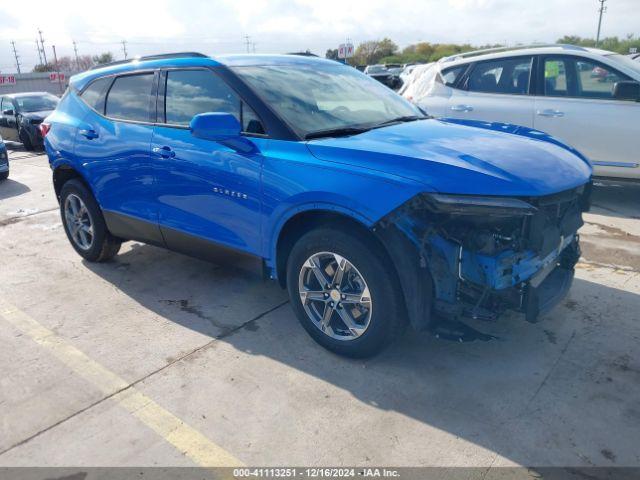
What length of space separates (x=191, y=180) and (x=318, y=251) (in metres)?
1.18

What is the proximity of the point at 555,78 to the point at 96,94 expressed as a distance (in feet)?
17.3

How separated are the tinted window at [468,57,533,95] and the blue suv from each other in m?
2.91

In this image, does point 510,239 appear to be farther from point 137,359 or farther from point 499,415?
point 137,359

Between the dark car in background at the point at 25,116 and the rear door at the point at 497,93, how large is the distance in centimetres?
1065

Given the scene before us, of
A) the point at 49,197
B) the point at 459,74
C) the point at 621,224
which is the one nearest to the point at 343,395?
the point at 621,224

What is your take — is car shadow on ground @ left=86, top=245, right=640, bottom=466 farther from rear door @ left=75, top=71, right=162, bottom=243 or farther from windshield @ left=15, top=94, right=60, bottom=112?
windshield @ left=15, top=94, right=60, bottom=112

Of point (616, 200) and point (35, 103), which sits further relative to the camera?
point (35, 103)

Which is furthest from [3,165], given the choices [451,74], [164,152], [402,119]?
[402,119]

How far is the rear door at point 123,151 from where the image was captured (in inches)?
162

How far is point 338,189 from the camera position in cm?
291

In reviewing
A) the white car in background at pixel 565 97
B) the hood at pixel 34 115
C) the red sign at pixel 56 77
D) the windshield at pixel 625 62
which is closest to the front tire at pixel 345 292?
the white car in background at pixel 565 97

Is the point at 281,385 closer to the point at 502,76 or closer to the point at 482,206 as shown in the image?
the point at 482,206

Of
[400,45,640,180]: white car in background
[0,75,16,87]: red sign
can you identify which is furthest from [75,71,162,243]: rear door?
[0,75,16,87]: red sign

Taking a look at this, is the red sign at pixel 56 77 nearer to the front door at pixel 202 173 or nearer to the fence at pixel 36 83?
the fence at pixel 36 83
